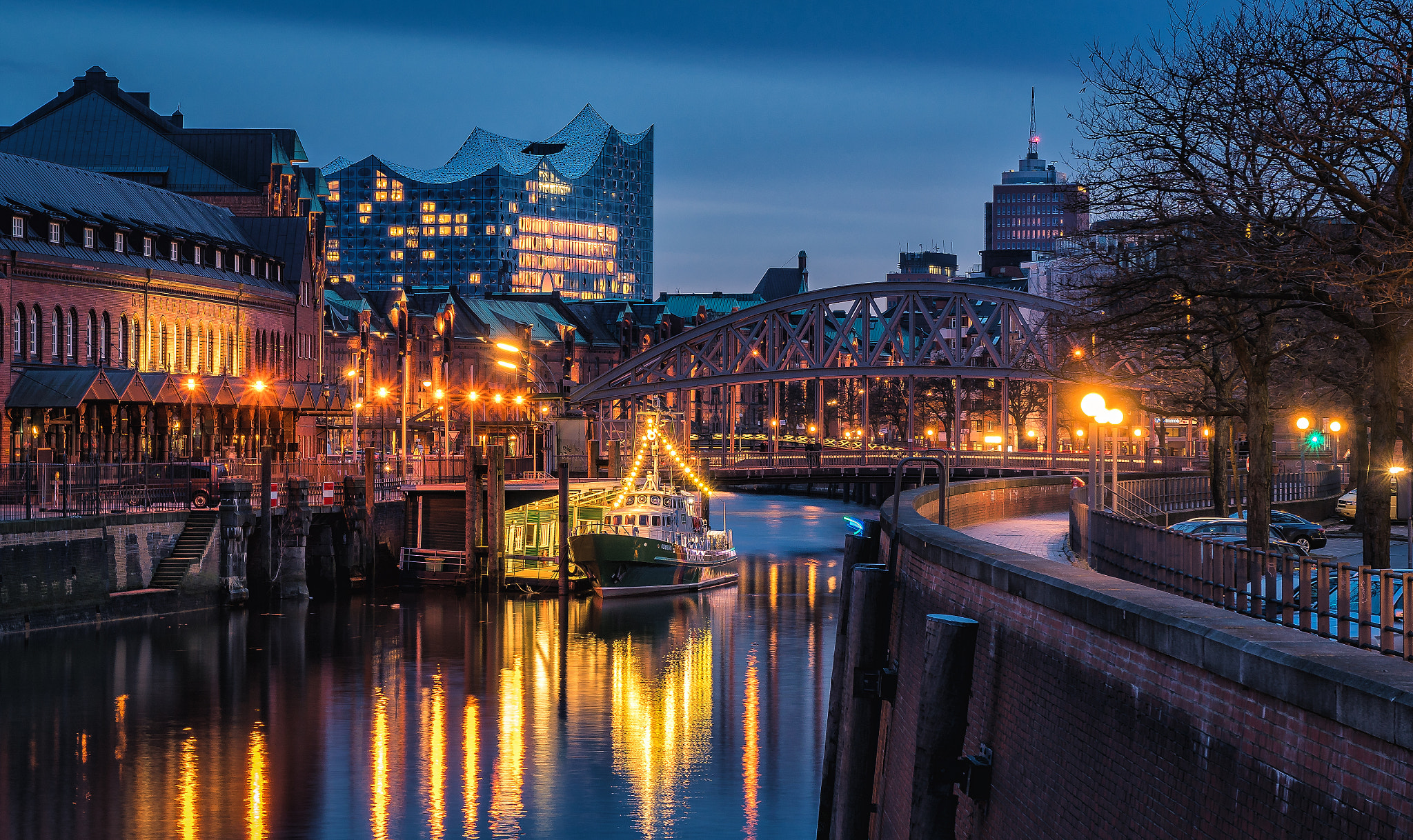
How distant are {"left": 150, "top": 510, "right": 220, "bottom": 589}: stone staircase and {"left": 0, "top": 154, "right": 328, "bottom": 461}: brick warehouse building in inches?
580

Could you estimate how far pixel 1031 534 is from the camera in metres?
40.3

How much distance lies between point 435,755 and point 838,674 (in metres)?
14.2

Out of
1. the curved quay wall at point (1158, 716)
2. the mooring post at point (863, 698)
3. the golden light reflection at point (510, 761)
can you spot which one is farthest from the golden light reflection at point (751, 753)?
the curved quay wall at point (1158, 716)

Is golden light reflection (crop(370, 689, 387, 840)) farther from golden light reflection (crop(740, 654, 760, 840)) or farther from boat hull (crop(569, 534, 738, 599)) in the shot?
boat hull (crop(569, 534, 738, 599))

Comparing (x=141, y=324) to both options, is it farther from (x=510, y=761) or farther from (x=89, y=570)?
(x=510, y=761)

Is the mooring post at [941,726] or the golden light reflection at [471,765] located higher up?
the mooring post at [941,726]

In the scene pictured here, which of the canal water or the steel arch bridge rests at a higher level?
the steel arch bridge

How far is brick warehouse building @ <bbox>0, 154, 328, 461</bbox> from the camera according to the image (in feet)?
231

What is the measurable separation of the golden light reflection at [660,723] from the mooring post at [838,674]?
5.05 m

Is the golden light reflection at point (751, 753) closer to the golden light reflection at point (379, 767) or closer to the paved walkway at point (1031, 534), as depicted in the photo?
the paved walkway at point (1031, 534)

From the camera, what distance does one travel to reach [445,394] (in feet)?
291

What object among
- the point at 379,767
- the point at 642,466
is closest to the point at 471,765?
the point at 379,767

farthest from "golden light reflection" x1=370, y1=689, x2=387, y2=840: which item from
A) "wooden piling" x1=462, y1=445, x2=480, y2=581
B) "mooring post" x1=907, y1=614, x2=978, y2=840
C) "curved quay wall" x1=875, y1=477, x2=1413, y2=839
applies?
"wooden piling" x1=462, y1=445, x2=480, y2=581

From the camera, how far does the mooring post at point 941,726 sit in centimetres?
1584
